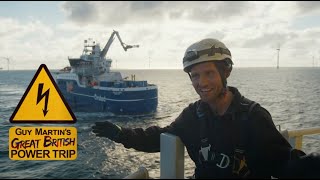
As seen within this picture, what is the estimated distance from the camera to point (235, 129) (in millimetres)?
3473

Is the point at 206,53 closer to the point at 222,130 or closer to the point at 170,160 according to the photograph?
the point at 222,130

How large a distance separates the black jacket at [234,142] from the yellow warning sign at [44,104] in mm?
2104

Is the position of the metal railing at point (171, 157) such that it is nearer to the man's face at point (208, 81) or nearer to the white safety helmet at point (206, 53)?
the man's face at point (208, 81)

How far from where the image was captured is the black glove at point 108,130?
411 centimetres

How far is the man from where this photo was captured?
3287 millimetres

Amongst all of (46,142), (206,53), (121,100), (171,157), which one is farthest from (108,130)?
(121,100)

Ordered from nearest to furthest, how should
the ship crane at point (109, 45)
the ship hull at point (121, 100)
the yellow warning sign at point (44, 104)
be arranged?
the yellow warning sign at point (44, 104)
the ship hull at point (121, 100)
the ship crane at point (109, 45)

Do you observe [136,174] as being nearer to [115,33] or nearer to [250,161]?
[250,161]

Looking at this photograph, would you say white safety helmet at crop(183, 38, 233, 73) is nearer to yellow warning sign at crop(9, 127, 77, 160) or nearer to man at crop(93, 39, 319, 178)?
man at crop(93, 39, 319, 178)

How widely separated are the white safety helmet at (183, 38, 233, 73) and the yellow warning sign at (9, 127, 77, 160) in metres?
3.05

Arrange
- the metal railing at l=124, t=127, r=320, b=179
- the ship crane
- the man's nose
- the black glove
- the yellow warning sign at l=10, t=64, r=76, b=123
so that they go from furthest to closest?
1. the ship crane
2. the yellow warning sign at l=10, t=64, r=76, b=123
3. the black glove
4. the man's nose
5. the metal railing at l=124, t=127, r=320, b=179

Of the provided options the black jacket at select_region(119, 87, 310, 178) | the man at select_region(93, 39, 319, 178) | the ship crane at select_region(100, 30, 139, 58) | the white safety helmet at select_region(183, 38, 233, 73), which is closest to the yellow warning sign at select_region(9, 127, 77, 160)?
the man at select_region(93, 39, 319, 178)

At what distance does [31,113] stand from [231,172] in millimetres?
3548

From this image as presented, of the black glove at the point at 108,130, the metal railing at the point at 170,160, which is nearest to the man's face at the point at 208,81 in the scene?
the metal railing at the point at 170,160
